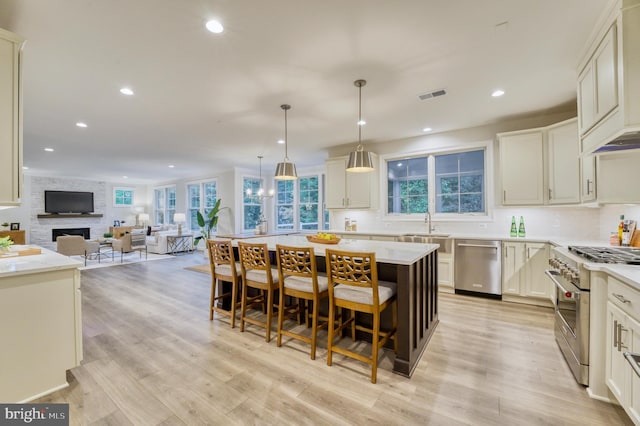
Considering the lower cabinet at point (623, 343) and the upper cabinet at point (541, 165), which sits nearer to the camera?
the lower cabinet at point (623, 343)

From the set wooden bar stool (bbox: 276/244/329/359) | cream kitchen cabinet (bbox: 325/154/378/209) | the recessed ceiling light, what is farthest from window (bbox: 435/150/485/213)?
the recessed ceiling light

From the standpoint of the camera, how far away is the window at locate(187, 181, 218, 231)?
945cm

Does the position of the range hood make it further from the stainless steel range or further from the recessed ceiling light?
the recessed ceiling light

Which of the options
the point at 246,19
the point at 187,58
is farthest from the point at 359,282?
the point at 187,58

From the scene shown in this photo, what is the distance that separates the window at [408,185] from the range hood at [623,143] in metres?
2.71

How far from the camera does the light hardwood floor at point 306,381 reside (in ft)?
5.74

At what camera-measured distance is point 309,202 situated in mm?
8258

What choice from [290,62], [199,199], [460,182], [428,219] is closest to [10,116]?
[290,62]

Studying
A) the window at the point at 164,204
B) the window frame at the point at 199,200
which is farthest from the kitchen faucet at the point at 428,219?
the window at the point at 164,204

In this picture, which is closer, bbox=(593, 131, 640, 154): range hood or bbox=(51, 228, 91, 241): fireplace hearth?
bbox=(593, 131, 640, 154): range hood

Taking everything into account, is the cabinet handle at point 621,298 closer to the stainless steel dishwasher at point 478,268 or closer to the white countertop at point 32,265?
the stainless steel dishwasher at point 478,268

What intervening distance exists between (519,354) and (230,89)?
3951mm

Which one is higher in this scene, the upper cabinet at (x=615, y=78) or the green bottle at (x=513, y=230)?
the upper cabinet at (x=615, y=78)

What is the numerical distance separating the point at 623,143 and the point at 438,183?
2.80 meters
